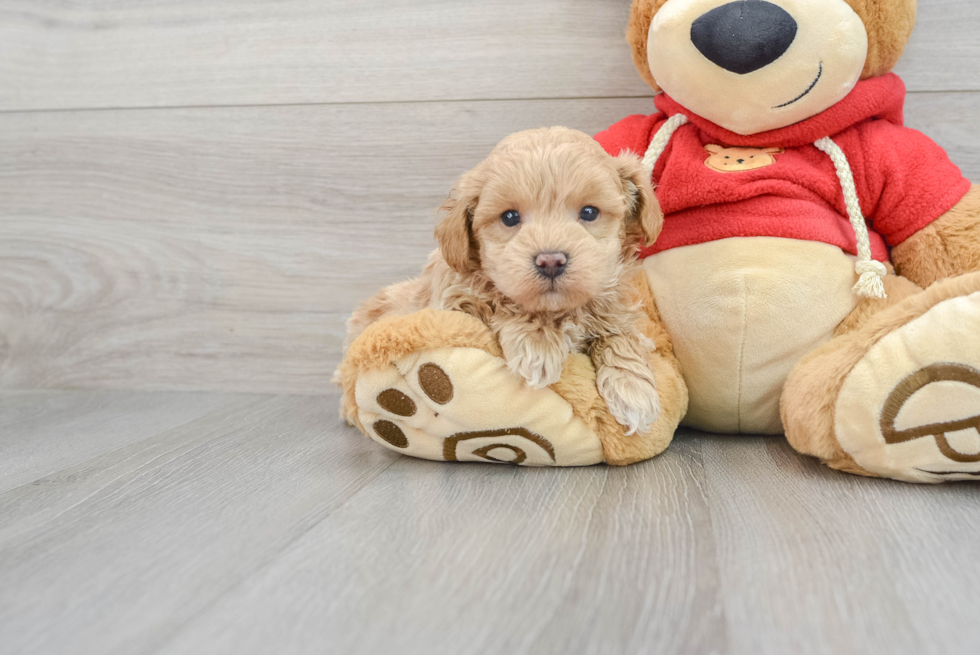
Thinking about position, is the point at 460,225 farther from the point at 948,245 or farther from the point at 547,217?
the point at 948,245

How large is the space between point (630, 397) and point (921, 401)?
1.06ft

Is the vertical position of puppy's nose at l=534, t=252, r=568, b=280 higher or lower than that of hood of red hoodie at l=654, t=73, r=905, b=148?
lower

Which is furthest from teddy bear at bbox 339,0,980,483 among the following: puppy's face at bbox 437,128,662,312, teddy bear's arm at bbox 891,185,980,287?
puppy's face at bbox 437,128,662,312

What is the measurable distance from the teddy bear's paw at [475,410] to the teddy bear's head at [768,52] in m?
0.48

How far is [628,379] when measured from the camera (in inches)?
36.4

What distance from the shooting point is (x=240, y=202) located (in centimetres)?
146

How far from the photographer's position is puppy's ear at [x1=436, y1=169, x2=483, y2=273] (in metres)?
0.91

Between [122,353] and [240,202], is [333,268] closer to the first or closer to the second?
[240,202]

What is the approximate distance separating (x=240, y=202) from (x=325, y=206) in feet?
0.61

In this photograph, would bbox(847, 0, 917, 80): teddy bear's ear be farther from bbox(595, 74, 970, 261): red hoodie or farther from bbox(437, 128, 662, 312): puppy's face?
bbox(437, 128, 662, 312): puppy's face

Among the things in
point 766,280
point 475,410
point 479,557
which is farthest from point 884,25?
point 479,557

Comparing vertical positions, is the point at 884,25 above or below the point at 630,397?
above

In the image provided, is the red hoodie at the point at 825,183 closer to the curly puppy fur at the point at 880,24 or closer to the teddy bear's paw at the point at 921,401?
the curly puppy fur at the point at 880,24

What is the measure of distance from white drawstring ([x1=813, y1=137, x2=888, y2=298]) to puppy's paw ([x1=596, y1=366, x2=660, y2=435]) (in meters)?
0.32
